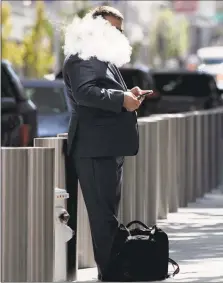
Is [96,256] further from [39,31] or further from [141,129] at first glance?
[39,31]

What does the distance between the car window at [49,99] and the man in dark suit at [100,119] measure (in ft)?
33.1

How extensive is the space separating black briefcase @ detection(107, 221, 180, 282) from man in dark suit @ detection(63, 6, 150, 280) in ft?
0.23

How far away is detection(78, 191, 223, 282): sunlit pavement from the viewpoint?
29.6ft

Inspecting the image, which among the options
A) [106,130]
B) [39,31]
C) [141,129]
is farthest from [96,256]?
[39,31]

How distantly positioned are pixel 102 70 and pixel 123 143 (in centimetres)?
49

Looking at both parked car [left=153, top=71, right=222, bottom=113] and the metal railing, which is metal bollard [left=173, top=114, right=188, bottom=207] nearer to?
the metal railing

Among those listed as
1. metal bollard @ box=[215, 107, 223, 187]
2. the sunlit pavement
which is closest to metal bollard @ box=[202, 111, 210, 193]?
the sunlit pavement

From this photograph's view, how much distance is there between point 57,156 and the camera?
871 centimetres

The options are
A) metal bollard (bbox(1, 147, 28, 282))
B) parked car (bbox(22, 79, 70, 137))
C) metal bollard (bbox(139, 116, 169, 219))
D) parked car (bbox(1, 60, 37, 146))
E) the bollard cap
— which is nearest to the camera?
metal bollard (bbox(1, 147, 28, 282))

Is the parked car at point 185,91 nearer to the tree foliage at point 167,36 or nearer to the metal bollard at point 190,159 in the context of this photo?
the metal bollard at point 190,159

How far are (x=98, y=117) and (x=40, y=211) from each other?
0.75m

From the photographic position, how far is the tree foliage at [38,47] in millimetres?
56156

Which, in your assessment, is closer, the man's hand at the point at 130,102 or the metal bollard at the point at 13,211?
the metal bollard at the point at 13,211

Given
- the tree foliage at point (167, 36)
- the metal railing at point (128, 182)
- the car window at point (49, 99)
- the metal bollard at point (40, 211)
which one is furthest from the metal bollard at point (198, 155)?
the tree foliage at point (167, 36)
